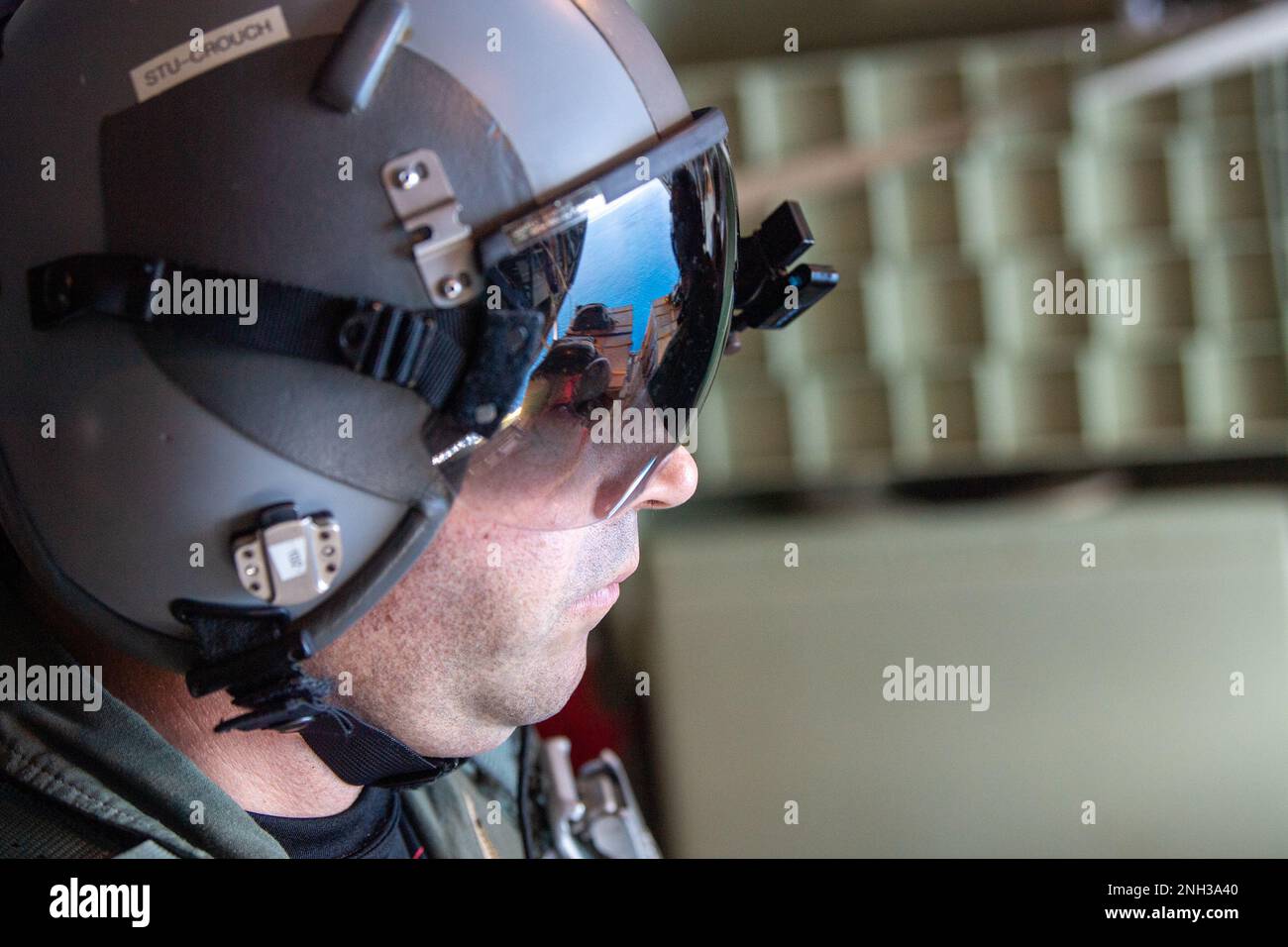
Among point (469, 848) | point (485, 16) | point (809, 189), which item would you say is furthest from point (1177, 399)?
point (485, 16)

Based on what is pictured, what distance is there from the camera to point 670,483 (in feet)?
3.20

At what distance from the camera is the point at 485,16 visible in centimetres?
81

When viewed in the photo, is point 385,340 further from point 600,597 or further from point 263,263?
point 600,597

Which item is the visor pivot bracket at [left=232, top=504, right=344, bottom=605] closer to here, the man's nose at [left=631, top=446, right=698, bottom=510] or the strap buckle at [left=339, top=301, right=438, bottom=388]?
the strap buckle at [left=339, top=301, right=438, bottom=388]

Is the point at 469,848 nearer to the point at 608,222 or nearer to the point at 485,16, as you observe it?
the point at 608,222

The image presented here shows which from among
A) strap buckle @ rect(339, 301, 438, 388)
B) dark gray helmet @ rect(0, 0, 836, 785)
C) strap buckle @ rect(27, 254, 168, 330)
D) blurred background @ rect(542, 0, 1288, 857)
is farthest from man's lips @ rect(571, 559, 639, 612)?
blurred background @ rect(542, 0, 1288, 857)

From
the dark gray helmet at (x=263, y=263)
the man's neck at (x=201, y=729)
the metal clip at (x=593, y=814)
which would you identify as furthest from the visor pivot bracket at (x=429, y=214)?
the metal clip at (x=593, y=814)

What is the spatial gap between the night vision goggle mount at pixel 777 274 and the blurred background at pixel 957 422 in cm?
173

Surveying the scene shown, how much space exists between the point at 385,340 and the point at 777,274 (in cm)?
38

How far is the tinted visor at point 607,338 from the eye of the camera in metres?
0.81

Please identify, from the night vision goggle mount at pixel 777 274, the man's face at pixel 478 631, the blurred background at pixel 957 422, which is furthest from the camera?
the blurred background at pixel 957 422

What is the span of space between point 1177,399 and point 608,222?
10.1 ft

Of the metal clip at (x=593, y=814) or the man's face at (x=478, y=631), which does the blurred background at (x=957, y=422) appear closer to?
the metal clip at (x=593, y=814)

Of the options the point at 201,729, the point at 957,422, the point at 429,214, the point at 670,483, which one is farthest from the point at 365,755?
the point at 957,422
